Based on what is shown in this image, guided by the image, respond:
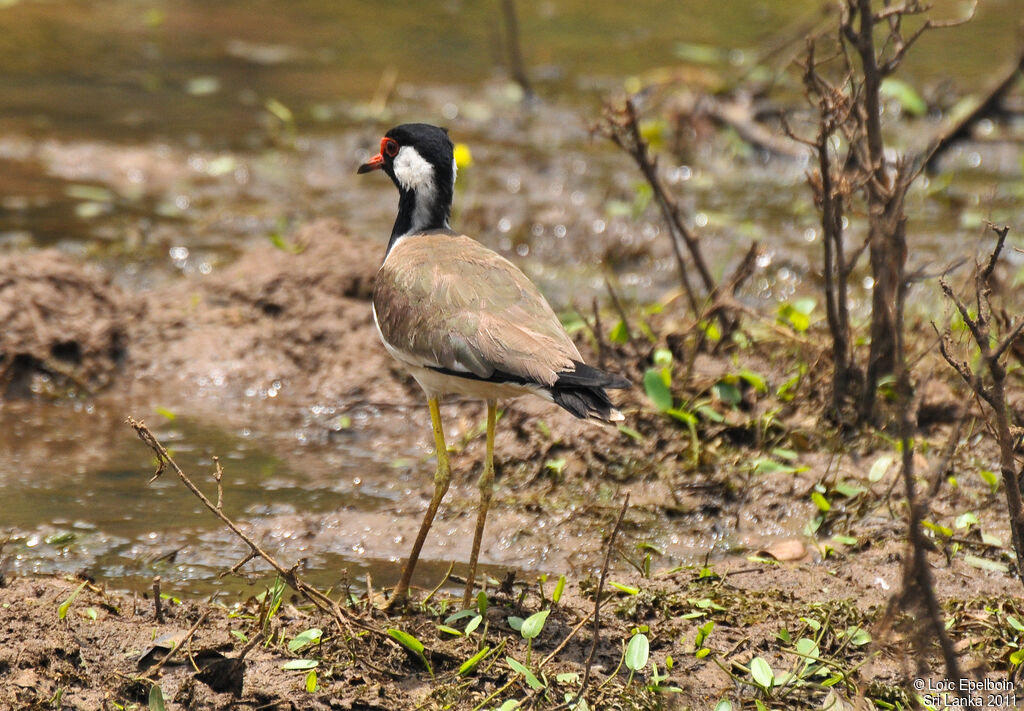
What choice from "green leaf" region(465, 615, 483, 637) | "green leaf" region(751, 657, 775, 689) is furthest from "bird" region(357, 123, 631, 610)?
"green leaf" region(751, 657, 775, 689)

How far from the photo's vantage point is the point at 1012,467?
321cm

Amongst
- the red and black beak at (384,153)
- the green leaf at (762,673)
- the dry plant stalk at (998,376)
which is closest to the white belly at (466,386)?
the green leaf at (762,673)

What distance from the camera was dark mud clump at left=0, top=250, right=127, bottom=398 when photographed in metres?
5.92

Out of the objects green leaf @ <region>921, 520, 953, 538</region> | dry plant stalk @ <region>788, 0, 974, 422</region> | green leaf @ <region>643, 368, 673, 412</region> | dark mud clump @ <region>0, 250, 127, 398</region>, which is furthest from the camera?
dark mud clump @ <region>0, 250, 127, 398</region>

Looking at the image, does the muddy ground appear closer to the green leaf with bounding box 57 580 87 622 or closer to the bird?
the green leaf with bounding box 57 580 87 622

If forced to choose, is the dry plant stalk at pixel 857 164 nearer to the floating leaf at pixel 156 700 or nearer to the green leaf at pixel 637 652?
the green leaf at pixel 637 652

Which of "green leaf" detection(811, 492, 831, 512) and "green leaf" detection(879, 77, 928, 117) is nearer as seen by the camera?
"green leaf" detection(811, 492, 831, 512)

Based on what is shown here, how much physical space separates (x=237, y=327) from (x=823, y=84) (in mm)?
3313

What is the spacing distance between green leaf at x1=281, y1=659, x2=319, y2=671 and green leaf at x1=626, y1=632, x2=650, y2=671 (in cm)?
91

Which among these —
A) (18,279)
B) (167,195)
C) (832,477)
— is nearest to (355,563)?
(832,477)

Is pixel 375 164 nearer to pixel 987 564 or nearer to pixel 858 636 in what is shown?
pixel 858 636

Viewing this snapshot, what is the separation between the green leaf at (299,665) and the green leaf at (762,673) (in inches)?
50.3

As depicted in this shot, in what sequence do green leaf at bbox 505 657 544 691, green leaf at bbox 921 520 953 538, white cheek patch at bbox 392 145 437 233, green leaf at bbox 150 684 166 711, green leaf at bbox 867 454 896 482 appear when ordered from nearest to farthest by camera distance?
green leaf at bbox 150 684 166 711, green leaf at bbox 505 657 544 691, green leaf at bbox 921 520 953 538, green leaf at bbox 867 454 896 482, white cheek patch at bbox 392 145 437 233

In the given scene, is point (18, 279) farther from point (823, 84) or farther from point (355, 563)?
point (823, 84)
